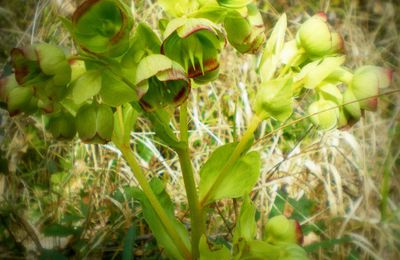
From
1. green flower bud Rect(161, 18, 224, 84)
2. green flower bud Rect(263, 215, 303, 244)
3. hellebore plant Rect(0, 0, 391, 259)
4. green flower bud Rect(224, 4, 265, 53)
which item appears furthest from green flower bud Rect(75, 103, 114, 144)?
green flower bud Rect(263, 215, 303, 244)

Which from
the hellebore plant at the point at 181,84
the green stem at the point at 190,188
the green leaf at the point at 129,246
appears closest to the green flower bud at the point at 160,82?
the hellebore plant at the point at 181,84

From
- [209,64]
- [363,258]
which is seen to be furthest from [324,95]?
[363,258]

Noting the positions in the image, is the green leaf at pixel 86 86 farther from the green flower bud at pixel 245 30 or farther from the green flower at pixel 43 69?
the green flower bud at pixel 245 30

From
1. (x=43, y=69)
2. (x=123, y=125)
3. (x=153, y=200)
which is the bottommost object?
(x=153, y=200)

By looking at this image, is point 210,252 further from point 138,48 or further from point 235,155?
point 138,48

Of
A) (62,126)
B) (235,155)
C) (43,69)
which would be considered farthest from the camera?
(235,155)

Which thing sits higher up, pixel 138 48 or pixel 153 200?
pixel 138 48

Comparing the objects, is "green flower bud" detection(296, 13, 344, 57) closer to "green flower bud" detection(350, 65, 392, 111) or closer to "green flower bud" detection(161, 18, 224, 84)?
"green flower bud" detection(350, 65, 392, 111)

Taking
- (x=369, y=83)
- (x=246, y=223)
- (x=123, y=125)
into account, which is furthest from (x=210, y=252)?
(x=369, y=83)
